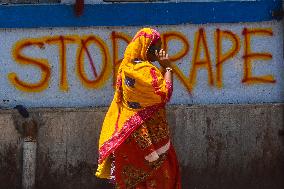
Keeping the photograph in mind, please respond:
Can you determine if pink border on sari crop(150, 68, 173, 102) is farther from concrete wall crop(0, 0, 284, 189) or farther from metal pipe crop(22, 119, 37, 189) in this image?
metal pipe crop(22, 119, 37, 189)

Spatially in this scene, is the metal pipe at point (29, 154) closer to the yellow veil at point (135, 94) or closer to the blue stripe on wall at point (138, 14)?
the blue stripe on wall at point (138, 14)

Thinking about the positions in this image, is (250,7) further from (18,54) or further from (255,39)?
(18,54)

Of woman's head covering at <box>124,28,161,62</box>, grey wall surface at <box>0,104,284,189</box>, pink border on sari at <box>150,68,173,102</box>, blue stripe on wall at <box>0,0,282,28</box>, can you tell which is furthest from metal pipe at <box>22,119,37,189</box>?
pink border on sari at <box>150,68,173,102</box>

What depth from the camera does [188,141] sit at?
Result: 566 cm

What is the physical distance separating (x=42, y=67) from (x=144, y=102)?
6.94 ft

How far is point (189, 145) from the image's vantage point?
567cm

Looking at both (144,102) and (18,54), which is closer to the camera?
(144,102)

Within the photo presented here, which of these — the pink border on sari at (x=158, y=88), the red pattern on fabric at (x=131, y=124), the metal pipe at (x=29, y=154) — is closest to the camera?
the pink border on sari at (x=158, y=88)

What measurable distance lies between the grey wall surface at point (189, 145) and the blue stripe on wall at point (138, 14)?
843 millimetres

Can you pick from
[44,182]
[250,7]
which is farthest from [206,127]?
[44,182]

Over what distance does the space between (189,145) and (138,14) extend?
4.49 feet

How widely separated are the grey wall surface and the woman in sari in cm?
167

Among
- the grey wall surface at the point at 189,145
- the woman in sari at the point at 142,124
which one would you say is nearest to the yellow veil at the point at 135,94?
the woman in sari at the point at 142,124

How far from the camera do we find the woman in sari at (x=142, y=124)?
377 centimetres
